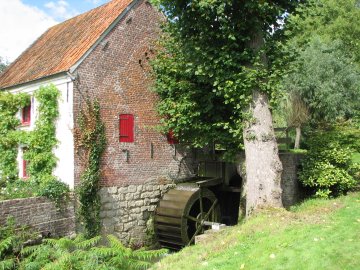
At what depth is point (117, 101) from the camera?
498 inches

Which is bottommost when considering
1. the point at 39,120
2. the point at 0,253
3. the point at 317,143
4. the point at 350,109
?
the point at 0,253

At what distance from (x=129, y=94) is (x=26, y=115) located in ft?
12.8

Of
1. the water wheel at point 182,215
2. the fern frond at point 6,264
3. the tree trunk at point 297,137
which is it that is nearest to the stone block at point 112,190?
the water wheel at point 182,215

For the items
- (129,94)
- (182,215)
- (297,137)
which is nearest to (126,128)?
(129,94)

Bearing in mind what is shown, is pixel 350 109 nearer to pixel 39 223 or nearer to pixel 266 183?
pixel 266 183

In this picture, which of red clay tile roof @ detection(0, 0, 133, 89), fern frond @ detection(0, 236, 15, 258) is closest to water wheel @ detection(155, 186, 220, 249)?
fern frond @ detection(0, 236, 15, 258)

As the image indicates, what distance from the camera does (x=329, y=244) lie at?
6.14 m

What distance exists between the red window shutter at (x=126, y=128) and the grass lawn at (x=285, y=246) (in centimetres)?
579

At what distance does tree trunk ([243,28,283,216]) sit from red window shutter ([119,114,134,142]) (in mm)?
4836

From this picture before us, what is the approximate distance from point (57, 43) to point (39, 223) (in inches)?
307

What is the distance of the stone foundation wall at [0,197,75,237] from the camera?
9727mm

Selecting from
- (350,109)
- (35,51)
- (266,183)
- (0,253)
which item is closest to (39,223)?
(0,253)

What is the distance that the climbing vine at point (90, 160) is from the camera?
11.4m

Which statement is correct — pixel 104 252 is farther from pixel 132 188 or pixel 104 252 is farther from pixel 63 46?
pixel 63 46
